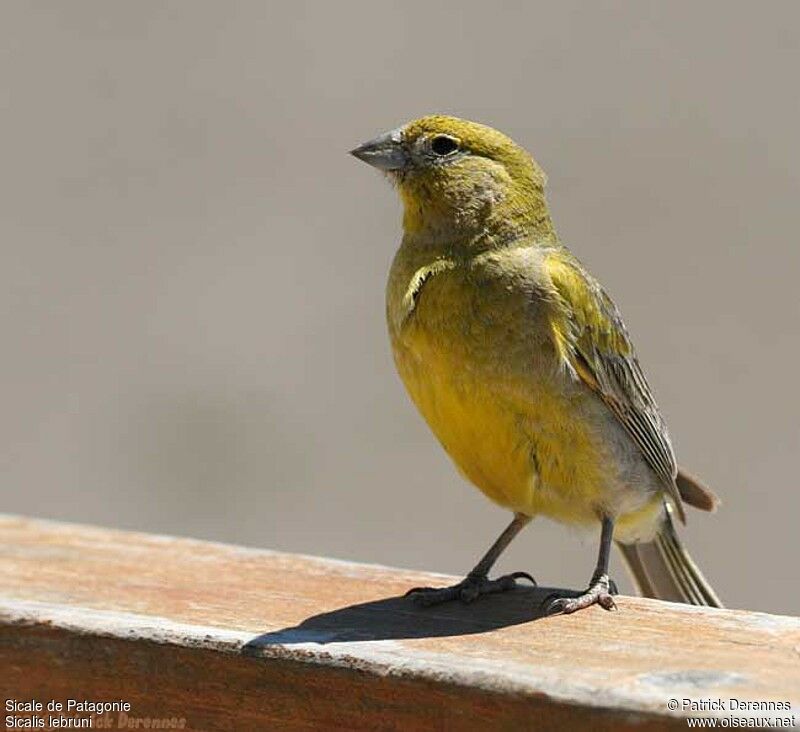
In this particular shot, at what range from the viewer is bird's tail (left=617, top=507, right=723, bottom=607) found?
15.0 ft

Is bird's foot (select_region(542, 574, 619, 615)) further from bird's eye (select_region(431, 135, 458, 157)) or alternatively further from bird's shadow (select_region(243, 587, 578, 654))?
bird's eye (select_region(431, 135, 458, 157))

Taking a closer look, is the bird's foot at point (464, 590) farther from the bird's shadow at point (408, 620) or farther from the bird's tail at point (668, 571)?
the bird's tail at point (668, 571)

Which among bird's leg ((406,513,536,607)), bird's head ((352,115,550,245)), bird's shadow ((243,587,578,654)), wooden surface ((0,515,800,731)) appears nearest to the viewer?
wooden surface ((0,515,800,731))

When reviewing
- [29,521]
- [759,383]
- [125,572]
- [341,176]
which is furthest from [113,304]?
[125,572]

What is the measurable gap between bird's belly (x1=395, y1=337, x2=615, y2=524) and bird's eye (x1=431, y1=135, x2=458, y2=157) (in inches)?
23.3

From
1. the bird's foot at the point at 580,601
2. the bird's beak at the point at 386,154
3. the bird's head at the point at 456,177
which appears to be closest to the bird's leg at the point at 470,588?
the bird's foot at the point at 580,601

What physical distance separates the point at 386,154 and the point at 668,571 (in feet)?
4.50

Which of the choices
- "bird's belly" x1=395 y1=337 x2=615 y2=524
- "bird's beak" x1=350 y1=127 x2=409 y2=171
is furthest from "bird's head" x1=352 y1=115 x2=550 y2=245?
"bird's belly" x1=395 y1=337 x2=615 y2=524

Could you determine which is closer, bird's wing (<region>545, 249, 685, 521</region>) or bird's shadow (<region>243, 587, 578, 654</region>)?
bird's shadow (<region>243, 587, 578, 654</region>)

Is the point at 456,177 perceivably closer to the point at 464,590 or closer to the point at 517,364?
the point at 517,364

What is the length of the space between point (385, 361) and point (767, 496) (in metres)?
2.18

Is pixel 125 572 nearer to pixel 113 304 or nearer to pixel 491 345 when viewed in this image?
pixel 491 345

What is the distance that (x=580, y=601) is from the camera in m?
3.63

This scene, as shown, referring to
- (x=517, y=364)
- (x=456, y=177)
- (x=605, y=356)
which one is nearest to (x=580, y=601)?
(x=517, y=364)
